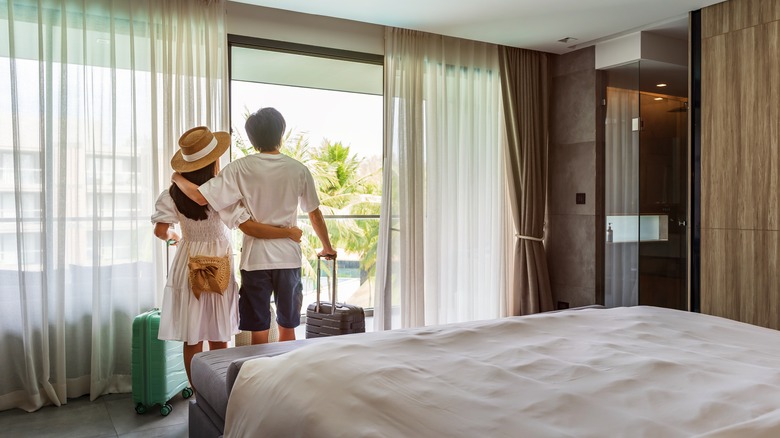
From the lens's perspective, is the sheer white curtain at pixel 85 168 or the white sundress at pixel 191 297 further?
the sheer white curtain at pixel 85 168

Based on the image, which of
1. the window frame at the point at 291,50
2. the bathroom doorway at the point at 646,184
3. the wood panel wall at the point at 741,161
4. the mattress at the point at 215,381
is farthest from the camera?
the bathroom doorway at the point at 646,184

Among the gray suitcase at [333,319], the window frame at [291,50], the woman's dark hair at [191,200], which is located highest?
the window frame at [291,50]

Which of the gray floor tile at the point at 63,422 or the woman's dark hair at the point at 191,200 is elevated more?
the woman's dark hair at the point at 191,200

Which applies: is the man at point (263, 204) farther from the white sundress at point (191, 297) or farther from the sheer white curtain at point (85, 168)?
the sheer white curtain at point (85, 168)

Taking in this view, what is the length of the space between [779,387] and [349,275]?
16.2 feet

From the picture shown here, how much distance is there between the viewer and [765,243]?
3625 millimetres

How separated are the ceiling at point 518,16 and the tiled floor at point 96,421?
2.55 m

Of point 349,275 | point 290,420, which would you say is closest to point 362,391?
point 290,420

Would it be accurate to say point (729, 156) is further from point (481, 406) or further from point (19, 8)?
point (19, 8)

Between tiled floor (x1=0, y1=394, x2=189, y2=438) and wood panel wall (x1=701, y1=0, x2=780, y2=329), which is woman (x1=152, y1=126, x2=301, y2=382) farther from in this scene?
wood panel wall (x1=701, y1=0, x2=780, y2=329)

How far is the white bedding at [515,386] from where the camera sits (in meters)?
1.28

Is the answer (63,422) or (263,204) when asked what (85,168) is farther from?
(63,422)

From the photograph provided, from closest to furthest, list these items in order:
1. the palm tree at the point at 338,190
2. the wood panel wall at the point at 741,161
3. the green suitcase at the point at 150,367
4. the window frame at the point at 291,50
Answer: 1. the green suitcase at the point at 150,367
2. the wood panel wall at the point at 741,161
3. the window frame at the point at 291,50
4. the palm tree at the point at 338,190

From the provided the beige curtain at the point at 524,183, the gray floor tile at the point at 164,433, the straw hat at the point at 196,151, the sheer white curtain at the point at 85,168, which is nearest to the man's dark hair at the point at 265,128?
the straw hat at the point at 196,151
